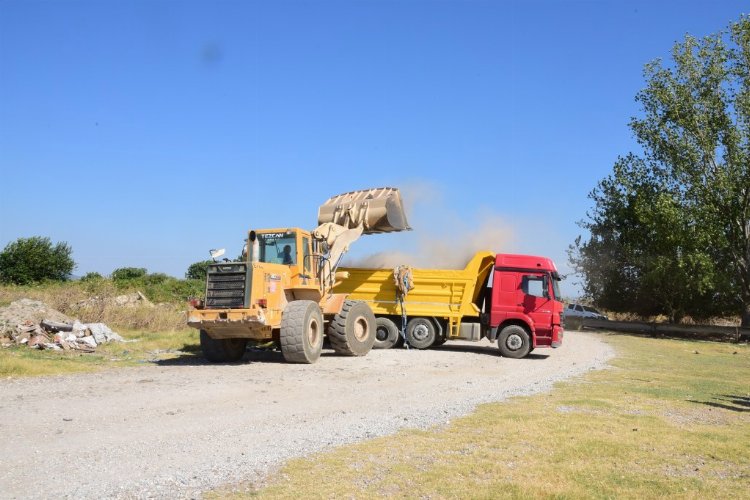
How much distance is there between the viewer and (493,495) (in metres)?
5.91

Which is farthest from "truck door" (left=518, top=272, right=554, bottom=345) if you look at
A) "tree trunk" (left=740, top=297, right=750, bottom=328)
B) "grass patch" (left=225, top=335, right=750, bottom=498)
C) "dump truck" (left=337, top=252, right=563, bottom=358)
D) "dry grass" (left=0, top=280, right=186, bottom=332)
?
"tree trunk" (left=740, top=297, right=750, bottom=328)

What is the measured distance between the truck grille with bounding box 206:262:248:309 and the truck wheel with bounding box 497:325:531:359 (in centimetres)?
837

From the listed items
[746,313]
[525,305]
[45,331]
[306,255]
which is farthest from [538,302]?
[746,313]

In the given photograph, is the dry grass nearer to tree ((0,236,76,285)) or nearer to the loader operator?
the loader operator

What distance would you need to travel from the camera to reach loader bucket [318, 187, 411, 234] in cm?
1978

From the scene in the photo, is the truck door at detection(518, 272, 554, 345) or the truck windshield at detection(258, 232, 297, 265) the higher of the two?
the truck windshield at detection(258, 232, 297, 265)

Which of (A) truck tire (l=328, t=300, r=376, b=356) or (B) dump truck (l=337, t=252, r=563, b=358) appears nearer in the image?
(A) truck tire (l=328, t=300, r=376, b=356)

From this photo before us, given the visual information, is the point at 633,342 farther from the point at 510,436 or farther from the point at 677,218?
the point at 510,436

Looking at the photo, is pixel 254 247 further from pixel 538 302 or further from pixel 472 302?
pixel 538 302

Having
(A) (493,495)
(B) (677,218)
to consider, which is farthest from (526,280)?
(B) (677,218)

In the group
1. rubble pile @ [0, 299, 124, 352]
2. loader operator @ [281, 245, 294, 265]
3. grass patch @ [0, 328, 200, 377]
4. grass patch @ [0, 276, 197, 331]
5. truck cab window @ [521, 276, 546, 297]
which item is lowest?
grass patch @ [0, 328, 200, 377]

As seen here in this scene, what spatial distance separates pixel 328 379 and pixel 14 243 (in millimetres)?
40389

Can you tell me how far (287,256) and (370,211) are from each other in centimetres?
381

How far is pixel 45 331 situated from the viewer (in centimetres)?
1809
